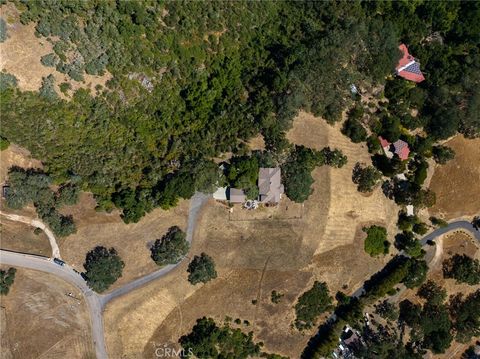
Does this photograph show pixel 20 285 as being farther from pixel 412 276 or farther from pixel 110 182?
pixel 412 276

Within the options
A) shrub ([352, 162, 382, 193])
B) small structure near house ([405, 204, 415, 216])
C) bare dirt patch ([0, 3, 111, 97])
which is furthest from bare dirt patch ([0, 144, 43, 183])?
small structure near house ([405, 204, 415, 216])

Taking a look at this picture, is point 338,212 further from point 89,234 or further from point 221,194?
point 89,234

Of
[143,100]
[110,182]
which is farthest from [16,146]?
[143,100]

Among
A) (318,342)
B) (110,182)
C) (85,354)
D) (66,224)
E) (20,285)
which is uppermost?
Result: (110,182)

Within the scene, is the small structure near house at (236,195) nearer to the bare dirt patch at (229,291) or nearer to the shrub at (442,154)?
the bare dirt patch at (229,291)

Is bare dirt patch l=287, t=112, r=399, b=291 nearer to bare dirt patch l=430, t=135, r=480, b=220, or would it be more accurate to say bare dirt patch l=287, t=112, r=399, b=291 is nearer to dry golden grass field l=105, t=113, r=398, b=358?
dry golden grass field l=105, t=113, r=398, b=358
